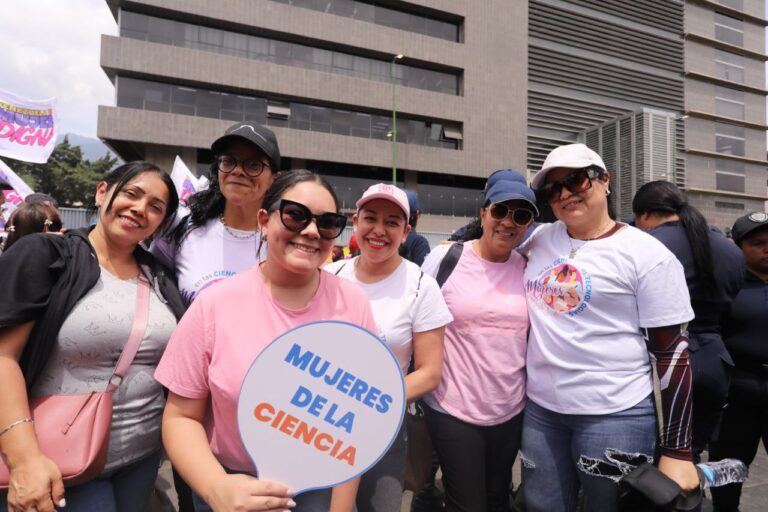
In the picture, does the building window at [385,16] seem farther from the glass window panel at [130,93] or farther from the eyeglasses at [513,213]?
the eyeglasses at [513,213]

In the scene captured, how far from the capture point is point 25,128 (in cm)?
707

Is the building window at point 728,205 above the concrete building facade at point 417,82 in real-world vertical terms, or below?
below

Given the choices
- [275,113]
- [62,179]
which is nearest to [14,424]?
[275,113]

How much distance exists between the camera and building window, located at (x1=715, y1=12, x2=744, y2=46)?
35625mm

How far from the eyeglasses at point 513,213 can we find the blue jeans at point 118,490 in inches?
72.5

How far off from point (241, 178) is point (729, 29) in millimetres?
47596

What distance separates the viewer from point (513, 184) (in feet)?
7.48

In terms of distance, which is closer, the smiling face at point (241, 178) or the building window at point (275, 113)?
the smiling face at point (241, 178)

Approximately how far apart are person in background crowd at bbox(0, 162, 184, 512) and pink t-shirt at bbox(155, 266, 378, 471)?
0.45 m

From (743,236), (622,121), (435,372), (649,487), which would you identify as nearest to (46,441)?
(435,372)

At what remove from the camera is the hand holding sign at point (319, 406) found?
1196 millimetres

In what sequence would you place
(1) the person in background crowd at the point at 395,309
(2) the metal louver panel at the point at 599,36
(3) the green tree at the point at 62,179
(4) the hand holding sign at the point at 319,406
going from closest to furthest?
(4) the hand holding sign at the point at 319,406, (1) the person in background crowd at the point at 395,309, (2) the metal louver panel at the point at 599,36, (3) the green tree at the point at 62,179

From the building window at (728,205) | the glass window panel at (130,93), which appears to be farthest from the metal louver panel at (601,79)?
the glass window panel at (130,93)

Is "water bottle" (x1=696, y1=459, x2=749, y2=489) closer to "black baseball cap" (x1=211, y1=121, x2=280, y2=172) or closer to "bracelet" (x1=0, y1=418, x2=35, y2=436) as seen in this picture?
"black baseball cap" (x1=211, y1=121, x2=280, y2=172)
